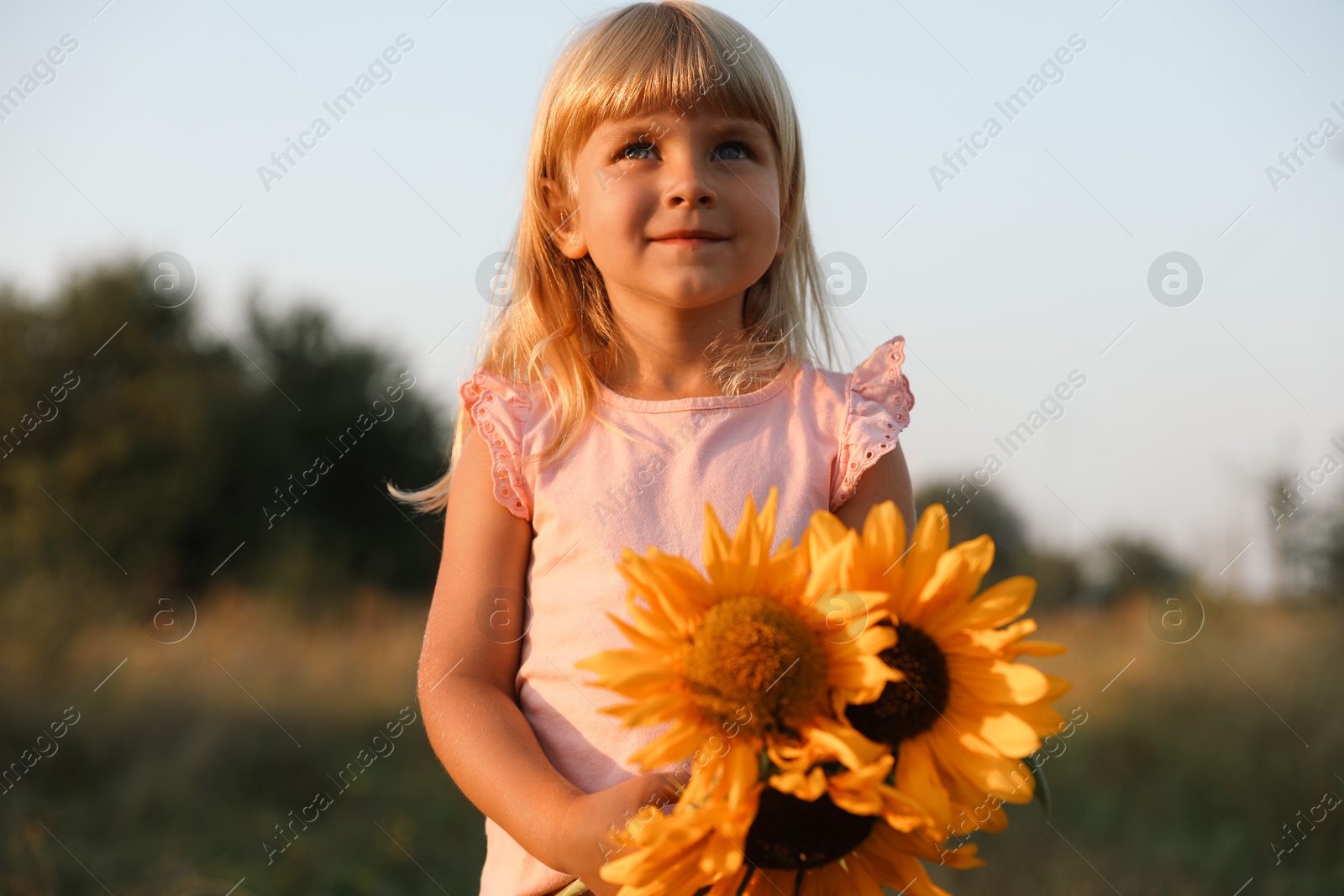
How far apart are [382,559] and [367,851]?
53.2ft

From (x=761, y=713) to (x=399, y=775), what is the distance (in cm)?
688

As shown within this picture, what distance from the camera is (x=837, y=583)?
133 centimetres

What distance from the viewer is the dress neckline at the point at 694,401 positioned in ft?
7.44

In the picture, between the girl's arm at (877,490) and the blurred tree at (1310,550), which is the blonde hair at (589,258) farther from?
the blurred tree at (1310,550)

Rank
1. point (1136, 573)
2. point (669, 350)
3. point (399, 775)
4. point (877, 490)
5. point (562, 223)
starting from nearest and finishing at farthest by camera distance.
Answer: point (877, 490) < point (669, 350) < point (562, 223) < point (399, 775) < point (1136, 573)

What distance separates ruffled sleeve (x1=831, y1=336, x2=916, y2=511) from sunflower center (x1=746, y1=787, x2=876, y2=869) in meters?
0.89

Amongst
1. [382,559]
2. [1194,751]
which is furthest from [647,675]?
[382,559]

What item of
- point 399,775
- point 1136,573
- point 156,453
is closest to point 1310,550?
point 1136,573

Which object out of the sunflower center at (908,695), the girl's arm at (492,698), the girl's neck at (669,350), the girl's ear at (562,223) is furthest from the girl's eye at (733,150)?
the sunflower center at (908,695)

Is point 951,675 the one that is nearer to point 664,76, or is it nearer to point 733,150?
point 733,150

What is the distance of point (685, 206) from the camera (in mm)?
2092

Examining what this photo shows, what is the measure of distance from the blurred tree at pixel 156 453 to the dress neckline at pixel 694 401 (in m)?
16.0

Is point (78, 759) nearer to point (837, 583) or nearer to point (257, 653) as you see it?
point (257, 653)

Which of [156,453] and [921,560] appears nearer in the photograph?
[921,560]
